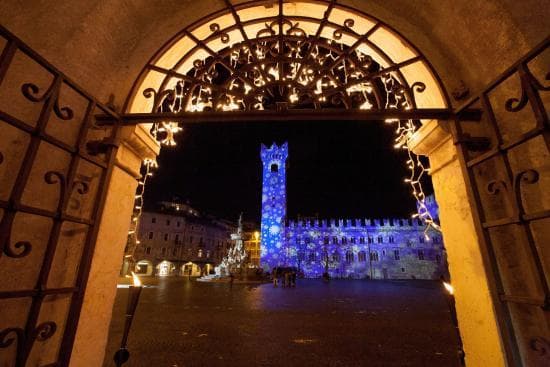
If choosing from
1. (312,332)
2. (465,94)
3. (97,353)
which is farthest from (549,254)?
(312,332)

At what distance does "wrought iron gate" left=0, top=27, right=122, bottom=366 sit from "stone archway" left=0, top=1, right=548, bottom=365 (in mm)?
13

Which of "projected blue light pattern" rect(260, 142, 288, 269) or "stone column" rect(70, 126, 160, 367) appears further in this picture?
"projected blue light pattern" rect(260, 142, 288, 269)

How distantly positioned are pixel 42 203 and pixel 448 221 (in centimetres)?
311

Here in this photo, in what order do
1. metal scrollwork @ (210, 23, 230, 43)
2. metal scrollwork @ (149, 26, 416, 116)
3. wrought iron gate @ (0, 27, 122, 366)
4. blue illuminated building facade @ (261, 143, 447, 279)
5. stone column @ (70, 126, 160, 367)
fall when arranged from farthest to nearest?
blue illuminated building facade @ (261, 143, 447, 279), metal scrollwork @ (210, 23, 230, 43), metal scrollwork @ (149, 26, 416, 116), stone column @ (70, 126, 160, 367), wrought iron gate @ (0, 27, 122, 366)

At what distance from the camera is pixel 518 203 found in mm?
1554

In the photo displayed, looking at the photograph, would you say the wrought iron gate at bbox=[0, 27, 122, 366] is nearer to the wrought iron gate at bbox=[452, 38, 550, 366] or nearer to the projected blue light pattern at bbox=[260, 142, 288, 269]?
the wrought iron gate at bbox=[452, 38, 550, 366]

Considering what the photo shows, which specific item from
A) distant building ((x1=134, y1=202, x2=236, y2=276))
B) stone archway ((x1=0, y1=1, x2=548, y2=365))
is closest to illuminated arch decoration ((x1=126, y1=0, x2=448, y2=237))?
stone archway ((x1=0, y1=1, x2=548, y2=365))

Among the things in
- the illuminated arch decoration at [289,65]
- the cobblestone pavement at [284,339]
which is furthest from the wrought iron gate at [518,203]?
the cobblestone pavement at [284,339]

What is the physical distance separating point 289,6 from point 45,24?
2096 mm

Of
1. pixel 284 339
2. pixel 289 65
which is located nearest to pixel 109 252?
pixel 289 65

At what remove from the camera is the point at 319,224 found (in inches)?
1961

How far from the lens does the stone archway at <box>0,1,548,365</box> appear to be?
5.03 feet

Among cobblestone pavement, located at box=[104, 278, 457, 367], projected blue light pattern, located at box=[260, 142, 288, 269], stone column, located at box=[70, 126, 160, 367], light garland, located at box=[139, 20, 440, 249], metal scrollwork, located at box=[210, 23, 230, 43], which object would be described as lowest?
cobblestone pavement, located at box=[104, 278, 457, 367]

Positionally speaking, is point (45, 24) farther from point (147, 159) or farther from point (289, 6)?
point (289, 6)
